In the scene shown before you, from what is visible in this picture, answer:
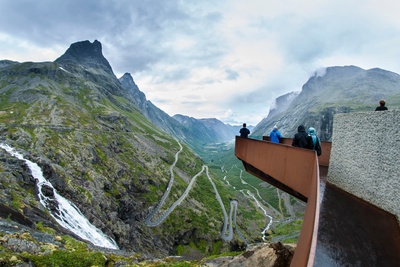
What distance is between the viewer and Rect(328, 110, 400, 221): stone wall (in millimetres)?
7117

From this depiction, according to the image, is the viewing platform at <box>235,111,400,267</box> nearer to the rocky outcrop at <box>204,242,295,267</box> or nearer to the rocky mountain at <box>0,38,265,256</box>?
the rocky outcrop at <box>204,242,295,267</box>

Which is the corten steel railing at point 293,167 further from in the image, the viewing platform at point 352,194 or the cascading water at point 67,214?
the cascading water at point 67,214

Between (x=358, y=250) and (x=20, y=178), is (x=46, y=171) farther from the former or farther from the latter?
(x=358, y=250)

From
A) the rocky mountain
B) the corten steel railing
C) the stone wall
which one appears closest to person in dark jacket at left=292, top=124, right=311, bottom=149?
the corten steel railing

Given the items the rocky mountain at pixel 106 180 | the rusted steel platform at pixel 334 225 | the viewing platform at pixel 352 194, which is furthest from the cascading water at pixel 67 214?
the viewing platform at pixel 352 194

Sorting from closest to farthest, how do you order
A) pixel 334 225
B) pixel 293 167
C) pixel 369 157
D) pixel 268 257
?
pixel 334 225
pixel 369 157
pixel 293 167
pixel 268 257

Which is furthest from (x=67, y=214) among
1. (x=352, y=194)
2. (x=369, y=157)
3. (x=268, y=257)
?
(x=369, y=157)

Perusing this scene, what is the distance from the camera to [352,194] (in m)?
9.03

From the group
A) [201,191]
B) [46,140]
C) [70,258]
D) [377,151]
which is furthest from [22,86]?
[377,151]

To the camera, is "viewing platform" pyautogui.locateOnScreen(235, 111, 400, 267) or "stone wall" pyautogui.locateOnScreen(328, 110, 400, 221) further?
"stone wall" pyautogui.locateOnScreen(328, 110, 400, 221)

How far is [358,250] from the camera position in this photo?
548 centimetres

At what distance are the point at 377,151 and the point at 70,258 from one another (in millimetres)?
14820

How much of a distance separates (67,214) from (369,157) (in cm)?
4298

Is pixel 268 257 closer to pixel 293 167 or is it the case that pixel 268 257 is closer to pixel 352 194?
pixel 293 167
